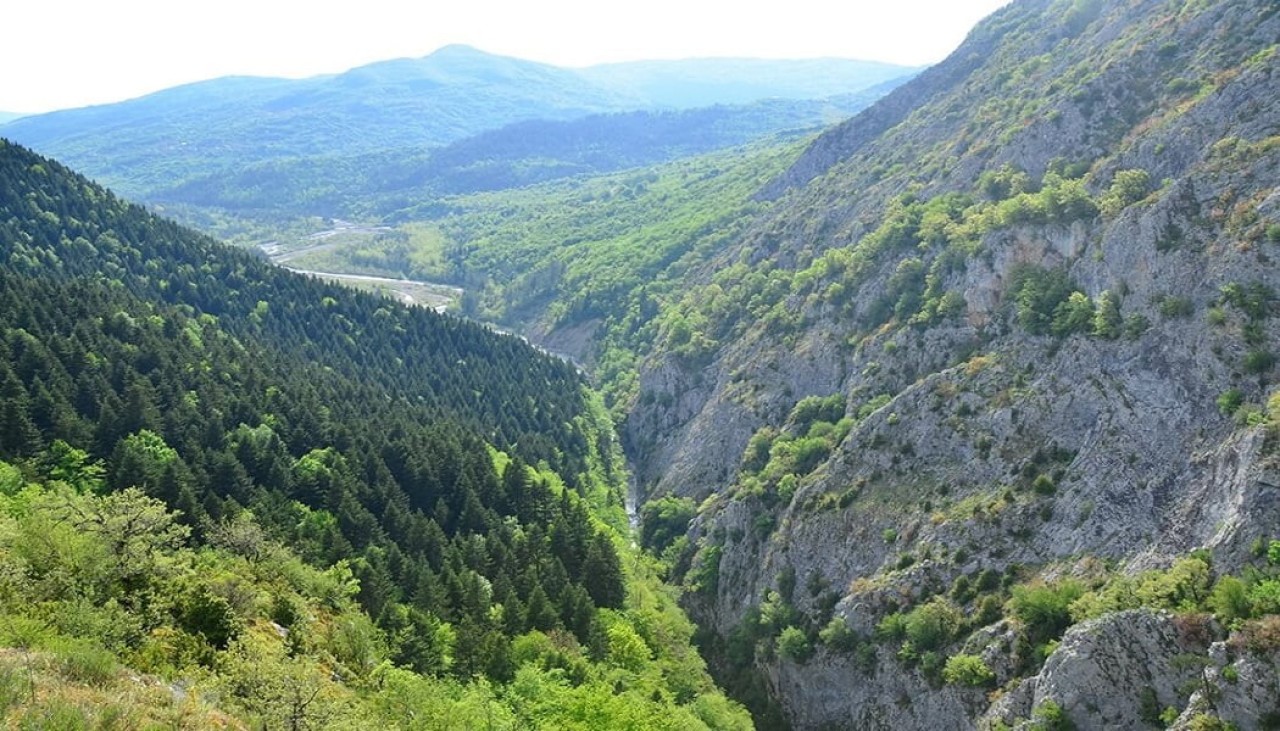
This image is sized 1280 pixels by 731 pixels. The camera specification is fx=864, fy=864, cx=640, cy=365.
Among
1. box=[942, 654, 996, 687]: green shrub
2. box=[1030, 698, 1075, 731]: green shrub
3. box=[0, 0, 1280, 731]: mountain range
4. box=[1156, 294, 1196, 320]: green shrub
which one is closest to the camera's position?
box=[1030, 698, 1075, 731]: green shrub

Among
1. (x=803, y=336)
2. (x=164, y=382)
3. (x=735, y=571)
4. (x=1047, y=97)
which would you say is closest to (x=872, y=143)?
(x=1047, y=97)

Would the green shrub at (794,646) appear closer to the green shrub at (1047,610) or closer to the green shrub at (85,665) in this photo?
the green shrub at (1047,610)

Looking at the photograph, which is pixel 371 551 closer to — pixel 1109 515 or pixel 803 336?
pixel 1109 515

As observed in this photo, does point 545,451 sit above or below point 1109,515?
below

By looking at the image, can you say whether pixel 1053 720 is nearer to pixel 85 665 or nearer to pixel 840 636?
pixel 840 636

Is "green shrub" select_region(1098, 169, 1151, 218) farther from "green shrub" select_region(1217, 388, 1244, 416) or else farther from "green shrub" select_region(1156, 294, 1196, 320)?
"green shrub" select_region(1217, 388, 1244, 416)

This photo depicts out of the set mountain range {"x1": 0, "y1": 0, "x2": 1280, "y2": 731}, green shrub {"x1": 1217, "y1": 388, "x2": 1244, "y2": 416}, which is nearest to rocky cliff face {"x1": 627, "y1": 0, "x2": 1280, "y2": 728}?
green shrub {"x1": 1217, "y1": 388, "x2": 1244, "y2": 416}

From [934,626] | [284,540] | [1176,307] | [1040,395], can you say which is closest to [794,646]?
[934,626]
